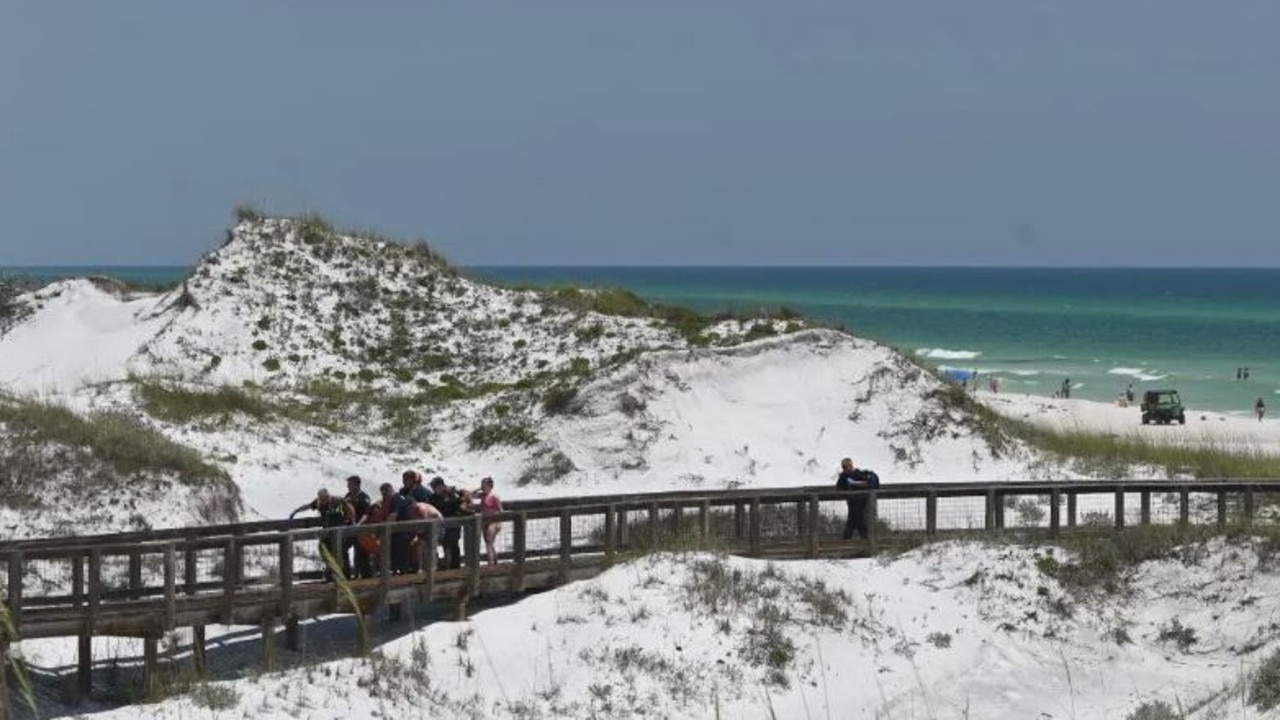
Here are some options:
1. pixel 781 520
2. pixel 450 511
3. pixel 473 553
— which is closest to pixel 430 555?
pixel 473 553

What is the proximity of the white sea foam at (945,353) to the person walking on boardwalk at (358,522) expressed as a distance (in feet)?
324

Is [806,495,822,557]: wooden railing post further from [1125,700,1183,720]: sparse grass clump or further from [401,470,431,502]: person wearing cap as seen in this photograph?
[1125,700,1183,720]: sparse grass clump

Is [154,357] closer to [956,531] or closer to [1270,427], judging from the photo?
[956,531]

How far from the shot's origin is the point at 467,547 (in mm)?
23984

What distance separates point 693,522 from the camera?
27797mm

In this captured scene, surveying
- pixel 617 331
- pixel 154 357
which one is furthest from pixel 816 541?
pixel 154 357

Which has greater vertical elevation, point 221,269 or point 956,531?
point 221,269

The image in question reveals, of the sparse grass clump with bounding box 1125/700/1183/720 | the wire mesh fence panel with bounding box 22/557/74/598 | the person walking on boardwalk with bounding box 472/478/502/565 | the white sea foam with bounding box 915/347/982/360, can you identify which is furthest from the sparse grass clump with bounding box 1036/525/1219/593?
the white sea foam with bounding box 915/347/982/360

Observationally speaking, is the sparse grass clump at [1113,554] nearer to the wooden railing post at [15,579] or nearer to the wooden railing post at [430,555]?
the wooden railing post at [430,555]

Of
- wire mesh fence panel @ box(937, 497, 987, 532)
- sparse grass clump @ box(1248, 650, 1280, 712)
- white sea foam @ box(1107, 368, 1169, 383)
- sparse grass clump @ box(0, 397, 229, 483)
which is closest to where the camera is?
sparse grass clump @ box(1248, 650, 1280, 712)

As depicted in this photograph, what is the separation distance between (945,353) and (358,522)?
107m

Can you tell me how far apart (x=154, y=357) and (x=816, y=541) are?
25.3 m

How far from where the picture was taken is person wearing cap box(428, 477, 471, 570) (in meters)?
24.4

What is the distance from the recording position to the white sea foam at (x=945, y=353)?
12319 centimetres
